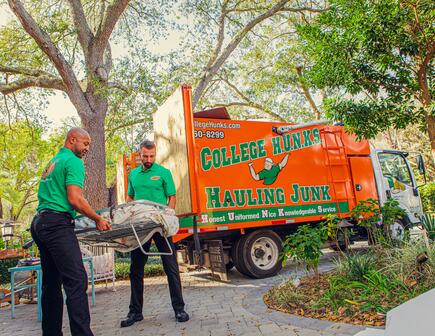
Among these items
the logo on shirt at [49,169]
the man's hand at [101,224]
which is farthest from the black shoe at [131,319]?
the logo on shirt at [49,169]

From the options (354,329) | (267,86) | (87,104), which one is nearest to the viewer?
(354,329)

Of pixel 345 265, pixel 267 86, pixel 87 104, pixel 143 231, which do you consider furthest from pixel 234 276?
pixel 267 86

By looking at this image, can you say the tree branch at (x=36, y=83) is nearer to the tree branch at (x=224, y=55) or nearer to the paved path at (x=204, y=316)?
the tree branch at (x=224, y=55)

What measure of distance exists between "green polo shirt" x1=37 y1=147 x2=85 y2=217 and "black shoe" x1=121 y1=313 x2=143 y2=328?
5.41 feet

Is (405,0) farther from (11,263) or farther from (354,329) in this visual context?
(11,263)

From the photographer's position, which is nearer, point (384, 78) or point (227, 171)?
point (384, 78)

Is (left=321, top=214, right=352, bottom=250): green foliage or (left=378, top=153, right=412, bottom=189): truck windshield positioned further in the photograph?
(left=378, top=153, right=412, bottom=189): truck windshield

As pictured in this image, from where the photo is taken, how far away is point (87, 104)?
10016 millimetres

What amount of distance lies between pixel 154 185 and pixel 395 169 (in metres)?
6.86

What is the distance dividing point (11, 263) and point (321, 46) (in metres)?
9.64

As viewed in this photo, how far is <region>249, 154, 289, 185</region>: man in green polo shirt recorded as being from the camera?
278 inches

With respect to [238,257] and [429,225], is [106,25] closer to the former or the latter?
[238,257]

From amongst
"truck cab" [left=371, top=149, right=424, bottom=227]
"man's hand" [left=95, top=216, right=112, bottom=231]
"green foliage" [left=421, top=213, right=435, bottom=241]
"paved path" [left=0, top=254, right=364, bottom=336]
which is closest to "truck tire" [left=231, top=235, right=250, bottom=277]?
"paved path" [left=0, top=254, right=364, bottom=336]

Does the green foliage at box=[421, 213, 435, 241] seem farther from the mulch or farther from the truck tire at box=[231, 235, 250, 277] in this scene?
the truck tire at box=[231, 235, 250, 277]
